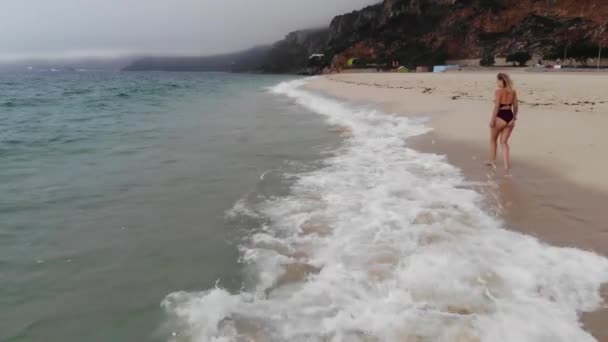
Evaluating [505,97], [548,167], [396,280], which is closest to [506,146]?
[548,167]

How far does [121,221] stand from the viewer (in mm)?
6363

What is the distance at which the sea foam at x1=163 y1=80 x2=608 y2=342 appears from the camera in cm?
348

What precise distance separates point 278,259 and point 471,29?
121 metres

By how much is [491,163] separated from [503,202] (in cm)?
238

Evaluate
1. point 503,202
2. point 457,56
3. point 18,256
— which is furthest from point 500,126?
point 457,56

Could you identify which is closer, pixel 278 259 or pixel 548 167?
pixel 278 259

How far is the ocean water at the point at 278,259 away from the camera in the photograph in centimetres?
363

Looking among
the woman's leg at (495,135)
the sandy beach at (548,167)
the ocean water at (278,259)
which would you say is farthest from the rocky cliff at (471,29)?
the ocean water at (278,259)

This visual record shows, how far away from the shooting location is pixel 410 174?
26.3 feet

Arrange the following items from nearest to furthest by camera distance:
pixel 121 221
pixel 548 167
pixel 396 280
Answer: pixel 396 280 → pixel 121 221 → pixel 548 167

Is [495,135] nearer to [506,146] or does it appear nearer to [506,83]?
[506,146]

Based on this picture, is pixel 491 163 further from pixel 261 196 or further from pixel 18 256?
pixel 18 256

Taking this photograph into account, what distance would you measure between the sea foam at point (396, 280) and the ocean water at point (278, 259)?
17 mm

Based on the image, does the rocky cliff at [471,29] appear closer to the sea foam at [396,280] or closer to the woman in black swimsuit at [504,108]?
the woman in black swimsuit at [504,108]
